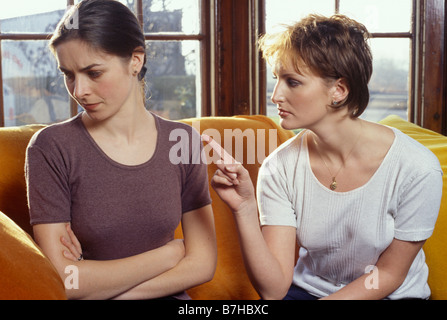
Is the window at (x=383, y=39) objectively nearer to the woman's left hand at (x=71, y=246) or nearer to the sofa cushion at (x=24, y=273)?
the woman's left hand at (x=71, y=246)

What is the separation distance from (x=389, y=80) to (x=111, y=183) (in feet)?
5.40

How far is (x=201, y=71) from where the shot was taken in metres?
2.30

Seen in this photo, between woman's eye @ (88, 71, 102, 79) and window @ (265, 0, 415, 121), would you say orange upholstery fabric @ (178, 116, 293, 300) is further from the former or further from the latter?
woman's eye @ (88, 71, 102, 79)

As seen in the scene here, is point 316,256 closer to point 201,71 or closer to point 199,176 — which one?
point 199,176

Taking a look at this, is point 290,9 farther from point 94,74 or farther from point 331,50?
point 94,74

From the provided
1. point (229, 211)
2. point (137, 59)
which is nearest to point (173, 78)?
point (229, 211)

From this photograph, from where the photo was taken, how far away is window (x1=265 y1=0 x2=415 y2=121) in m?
2.40

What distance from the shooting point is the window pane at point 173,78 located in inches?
88.4

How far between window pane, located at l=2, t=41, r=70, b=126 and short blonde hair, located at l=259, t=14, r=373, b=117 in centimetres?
109

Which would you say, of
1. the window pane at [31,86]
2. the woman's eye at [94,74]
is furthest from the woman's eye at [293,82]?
the window pane at [31,86]

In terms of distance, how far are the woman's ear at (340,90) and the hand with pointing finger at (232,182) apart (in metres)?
0.31

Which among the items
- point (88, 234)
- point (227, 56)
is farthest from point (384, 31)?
point (88, 234)

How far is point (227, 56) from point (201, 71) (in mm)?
129
